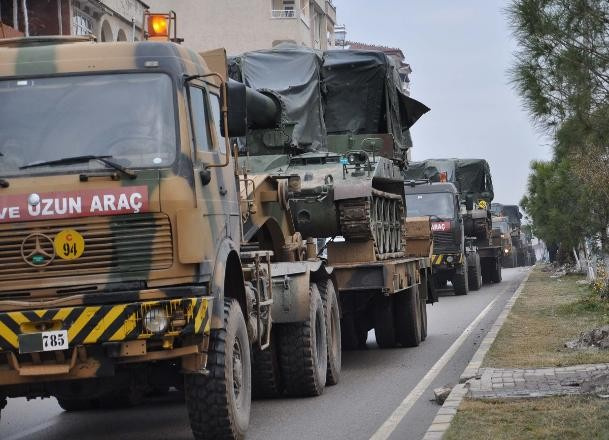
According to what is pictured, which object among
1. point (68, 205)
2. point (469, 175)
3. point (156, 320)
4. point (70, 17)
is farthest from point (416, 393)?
point (469, 175)

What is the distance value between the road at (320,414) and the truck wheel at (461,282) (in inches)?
652

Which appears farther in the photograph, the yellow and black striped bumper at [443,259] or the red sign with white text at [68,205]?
the yellow and black striped bumper at [443,259]

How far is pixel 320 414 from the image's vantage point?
38.4ft

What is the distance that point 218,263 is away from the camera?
9.90 m

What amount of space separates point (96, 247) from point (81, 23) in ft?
81.9

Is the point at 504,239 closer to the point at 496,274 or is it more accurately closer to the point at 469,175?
the point at 496,274

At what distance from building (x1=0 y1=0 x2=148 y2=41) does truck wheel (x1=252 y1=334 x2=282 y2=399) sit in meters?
16.7

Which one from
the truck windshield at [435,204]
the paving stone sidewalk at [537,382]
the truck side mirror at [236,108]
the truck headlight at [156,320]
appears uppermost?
the truck windshield at [435,204]

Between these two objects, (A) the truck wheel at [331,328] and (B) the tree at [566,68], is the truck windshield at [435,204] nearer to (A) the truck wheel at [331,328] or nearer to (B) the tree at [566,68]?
(B) the tree at [566,68]

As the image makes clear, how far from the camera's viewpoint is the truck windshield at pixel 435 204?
32594 millimetres

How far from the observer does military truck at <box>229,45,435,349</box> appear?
53.2 feet

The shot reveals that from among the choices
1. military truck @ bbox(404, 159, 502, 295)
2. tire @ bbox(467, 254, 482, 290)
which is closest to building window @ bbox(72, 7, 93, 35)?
military truck @ bbox(404, 159, 502, 295)

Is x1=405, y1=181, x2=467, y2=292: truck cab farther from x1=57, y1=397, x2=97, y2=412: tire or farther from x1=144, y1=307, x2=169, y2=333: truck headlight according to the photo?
x1=144, y1=307, x2=169, y2=333: truck headlight

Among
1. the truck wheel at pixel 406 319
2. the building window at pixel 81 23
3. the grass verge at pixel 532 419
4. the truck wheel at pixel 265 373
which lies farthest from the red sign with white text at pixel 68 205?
the building window at pixel 81 23
